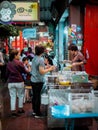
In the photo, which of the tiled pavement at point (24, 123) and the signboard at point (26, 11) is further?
the signboard at point (26, 11)

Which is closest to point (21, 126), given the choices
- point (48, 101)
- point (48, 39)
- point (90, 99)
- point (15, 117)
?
point (15, 117)

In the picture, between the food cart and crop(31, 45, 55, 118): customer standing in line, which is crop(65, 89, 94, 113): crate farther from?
crop(31, 45, 55, 118): customer standing in line

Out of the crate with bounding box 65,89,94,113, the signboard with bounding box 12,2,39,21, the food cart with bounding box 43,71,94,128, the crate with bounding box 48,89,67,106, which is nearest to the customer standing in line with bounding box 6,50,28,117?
the food cart with bounding box 43,71,94,128

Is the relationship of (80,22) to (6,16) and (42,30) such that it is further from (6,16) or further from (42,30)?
(42,30)

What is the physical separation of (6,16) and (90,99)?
8901mm

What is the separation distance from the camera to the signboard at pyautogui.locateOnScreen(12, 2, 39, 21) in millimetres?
15164

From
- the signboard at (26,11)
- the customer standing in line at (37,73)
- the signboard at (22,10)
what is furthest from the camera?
the signboard at (26,11)

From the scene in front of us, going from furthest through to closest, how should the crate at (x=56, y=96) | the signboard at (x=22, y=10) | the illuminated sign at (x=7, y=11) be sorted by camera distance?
1. the signboard at (x=22, y=10)
2. the illuminated sign at (x=7, y=11)
3. the crate at (x=56, y=96)

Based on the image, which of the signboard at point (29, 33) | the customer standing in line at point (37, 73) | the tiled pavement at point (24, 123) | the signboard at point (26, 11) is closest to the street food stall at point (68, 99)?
the customer standing in line at point (37, 73)

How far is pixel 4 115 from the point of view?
921 centimetres

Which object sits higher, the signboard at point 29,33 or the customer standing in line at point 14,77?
the signboard at point 29,33

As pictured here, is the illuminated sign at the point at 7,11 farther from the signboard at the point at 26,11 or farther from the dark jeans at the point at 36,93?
the dark jeans at the point at 36,93

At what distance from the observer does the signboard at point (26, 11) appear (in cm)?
1516

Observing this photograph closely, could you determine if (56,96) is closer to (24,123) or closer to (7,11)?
(24,123)
